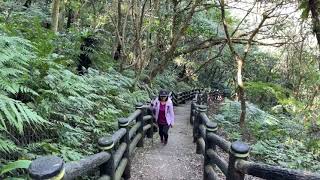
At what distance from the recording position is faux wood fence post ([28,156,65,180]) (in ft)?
7.71

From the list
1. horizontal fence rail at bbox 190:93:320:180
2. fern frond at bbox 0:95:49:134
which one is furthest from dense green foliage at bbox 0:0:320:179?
horizontal fence rail at bbox 190:93:320:180

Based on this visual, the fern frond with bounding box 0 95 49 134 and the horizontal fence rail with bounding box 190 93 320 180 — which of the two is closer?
the horizontal fence rail with bounding box 190 93 320 180

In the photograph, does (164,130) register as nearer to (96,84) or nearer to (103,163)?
(96,84)

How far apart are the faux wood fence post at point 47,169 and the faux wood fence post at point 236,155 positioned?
1.99 metres

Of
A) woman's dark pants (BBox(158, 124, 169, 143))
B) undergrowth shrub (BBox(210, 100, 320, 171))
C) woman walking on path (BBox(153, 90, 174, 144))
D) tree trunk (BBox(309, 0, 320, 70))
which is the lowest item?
undergrowth shrub (BBox(210, 100, 320, 171))

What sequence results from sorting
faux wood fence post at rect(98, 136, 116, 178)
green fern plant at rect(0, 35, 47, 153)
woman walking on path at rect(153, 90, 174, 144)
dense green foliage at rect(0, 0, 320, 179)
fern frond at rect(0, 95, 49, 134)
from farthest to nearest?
1. woman walking on path at rect(153, 90, 174, 144)
2. dense green foliage at rect(0, 0, 320, 179)
3. faux wood fence post at rect(98, 136, 116, 178)
4. green fern plant at rect(0, 35, 47, 153)
5. fern frond at rect(0, 95, 49, 134)

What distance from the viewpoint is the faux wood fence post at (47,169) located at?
2350 mm

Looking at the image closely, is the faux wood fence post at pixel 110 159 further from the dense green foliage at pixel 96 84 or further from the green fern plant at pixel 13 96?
the green fern plant at pixel 13 96

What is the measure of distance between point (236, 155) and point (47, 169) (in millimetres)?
2141

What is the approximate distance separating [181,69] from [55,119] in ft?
90.3

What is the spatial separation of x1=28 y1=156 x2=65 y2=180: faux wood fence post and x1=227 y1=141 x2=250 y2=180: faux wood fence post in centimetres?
199

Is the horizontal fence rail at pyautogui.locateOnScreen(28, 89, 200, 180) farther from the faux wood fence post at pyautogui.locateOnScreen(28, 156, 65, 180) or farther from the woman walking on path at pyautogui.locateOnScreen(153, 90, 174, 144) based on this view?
the woman walking on path at pyautogui.locateOnScreen(153, 90, 174, 144)

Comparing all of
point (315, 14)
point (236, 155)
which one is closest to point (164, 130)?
point (236, 155)

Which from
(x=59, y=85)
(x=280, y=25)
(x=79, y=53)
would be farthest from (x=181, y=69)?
(x=59, y=85)
